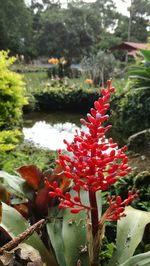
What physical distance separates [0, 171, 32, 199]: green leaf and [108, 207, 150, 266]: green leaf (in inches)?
20.1

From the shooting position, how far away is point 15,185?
63.9 inches

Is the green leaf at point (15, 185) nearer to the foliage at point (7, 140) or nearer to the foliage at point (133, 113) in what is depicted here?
the foliage at point (7, 140)

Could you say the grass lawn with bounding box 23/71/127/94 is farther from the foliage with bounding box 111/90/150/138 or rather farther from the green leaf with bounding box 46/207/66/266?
the green leaf with bounding box 46/207/66/266

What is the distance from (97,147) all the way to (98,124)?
0.07m

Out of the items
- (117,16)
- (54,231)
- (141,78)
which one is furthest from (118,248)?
(117,16)

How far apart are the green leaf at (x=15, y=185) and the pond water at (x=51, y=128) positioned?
4880 millimetres

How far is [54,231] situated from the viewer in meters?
1.47

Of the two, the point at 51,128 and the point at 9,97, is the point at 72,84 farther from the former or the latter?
the point at 9,97

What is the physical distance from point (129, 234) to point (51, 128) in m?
7.50

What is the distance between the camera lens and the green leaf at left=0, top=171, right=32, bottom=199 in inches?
62.7

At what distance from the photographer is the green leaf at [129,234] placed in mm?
1285

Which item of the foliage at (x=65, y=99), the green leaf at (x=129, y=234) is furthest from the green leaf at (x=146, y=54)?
the foliage at (x=65, y=99)

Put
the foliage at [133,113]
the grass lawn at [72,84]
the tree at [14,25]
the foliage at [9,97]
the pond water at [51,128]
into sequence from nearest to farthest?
the foliage at [9,97], the foliage at [133,113], the pond water at [51,128], the grass lawn at [72,84], the tree at [14,25]

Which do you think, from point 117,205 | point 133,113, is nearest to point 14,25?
point 133,113
